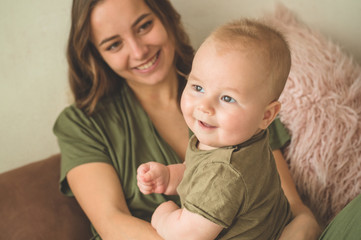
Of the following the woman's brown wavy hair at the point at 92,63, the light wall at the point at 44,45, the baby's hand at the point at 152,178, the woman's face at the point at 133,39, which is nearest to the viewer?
the baby's hand at the point at 152,178

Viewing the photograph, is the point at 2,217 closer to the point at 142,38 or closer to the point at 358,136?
the point at 142,38

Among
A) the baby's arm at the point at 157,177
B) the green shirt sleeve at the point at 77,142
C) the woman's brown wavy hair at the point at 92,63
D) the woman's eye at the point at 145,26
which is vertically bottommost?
the green shirt sleeve at the point at 77,142

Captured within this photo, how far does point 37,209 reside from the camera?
4.09 feet

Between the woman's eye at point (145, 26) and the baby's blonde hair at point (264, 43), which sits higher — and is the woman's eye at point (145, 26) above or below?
below

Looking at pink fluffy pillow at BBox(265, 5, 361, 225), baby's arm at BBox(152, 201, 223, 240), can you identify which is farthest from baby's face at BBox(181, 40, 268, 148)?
pink fluffy pillow at BBox(265, 5, 361, 225)

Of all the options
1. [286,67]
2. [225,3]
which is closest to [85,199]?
[286,67]

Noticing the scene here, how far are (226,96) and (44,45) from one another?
108cm

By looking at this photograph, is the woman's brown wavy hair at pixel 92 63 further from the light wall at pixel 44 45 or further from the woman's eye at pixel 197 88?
the woman's eye at pixel 197 88

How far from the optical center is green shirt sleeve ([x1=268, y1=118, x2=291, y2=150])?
140cm

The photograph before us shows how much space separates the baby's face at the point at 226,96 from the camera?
0.76 m

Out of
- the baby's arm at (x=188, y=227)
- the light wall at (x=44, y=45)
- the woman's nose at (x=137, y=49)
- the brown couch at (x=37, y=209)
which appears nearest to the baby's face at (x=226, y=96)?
the baby's arm at (x=188, y=227)

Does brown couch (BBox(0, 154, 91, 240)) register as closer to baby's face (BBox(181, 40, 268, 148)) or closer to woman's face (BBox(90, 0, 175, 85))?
woman's face (BBox(90, 0, 175, 85))

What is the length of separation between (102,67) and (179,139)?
461 mm

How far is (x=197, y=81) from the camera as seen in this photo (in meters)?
0.81
